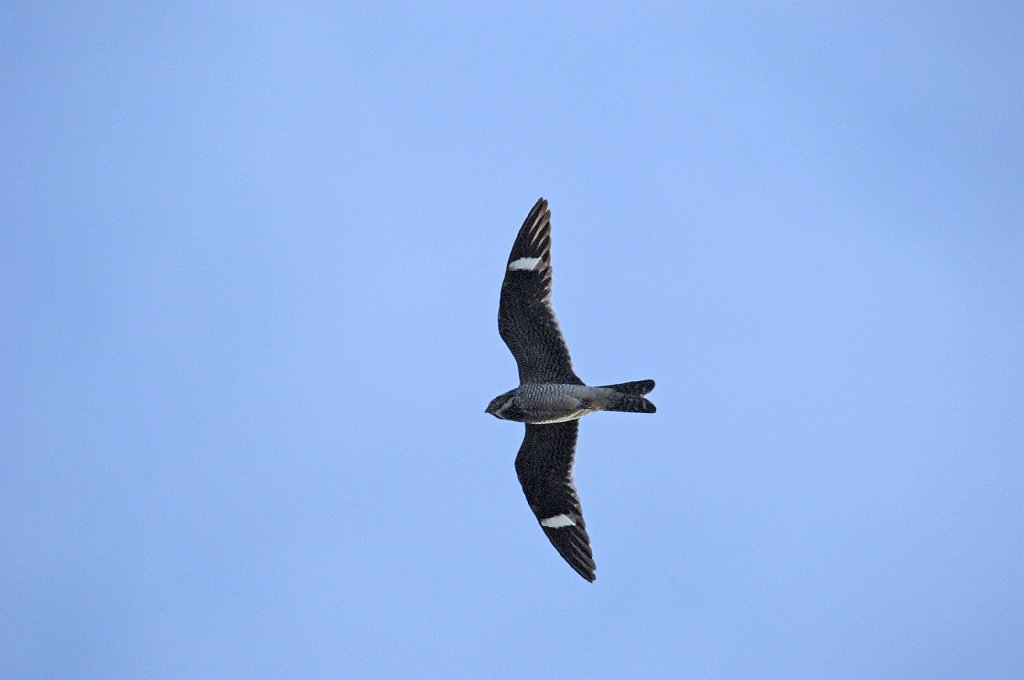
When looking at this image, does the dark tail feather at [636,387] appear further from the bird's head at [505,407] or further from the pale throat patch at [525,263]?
the pale throat patch at [525,263]

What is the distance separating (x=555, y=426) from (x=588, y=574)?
204 cm

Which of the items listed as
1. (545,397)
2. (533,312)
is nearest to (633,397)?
(545,397)

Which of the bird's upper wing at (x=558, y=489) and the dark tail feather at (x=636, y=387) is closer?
the dark tail feather at (x=636, y=387)

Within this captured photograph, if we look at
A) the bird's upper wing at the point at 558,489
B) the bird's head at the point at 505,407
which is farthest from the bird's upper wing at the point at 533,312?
the bird's upper wing at the point at 558,489

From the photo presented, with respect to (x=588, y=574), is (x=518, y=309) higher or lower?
higher

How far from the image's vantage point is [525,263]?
515 inches

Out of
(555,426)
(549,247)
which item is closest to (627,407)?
(555,426)

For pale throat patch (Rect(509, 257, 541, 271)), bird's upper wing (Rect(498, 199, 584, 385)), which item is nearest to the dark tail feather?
bird's upper wing (Rect(498, 199, 584, 385))

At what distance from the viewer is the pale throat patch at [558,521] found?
1358cm

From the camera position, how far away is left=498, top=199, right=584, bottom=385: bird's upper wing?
42.4 ft

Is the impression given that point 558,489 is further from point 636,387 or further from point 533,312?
point 533,312

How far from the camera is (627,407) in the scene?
12.2m

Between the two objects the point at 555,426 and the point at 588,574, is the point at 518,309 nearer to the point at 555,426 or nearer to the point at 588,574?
the point at 555,426

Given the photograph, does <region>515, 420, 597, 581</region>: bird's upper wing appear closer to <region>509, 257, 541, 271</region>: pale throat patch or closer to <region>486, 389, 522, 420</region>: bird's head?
<region>486, 389, 522, 420</region>: bird's head
